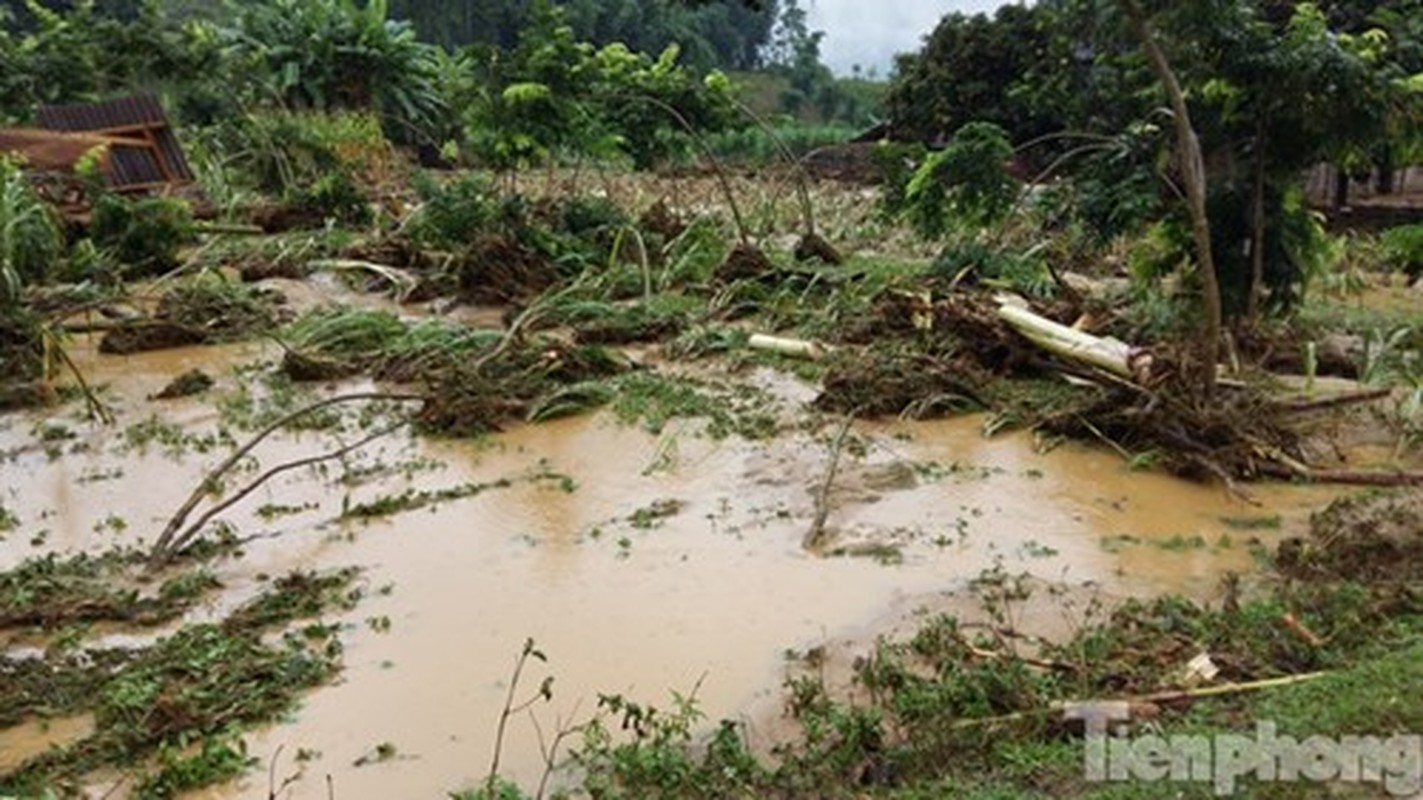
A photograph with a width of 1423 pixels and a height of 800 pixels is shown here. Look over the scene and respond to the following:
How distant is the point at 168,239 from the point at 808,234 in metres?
6.29

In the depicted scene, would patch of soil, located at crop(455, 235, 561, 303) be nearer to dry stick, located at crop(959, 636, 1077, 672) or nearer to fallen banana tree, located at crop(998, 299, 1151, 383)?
fallen banana tree, located at crop(998, 299, 1151, 383)

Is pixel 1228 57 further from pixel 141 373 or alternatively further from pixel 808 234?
pixel 141 373

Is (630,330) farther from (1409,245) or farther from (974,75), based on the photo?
(974,75)

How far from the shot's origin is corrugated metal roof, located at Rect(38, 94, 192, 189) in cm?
1468

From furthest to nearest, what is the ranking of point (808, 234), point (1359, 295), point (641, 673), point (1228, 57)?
point (808, 234)
point (1359, 295)
point (1228, 57)
point (641, 673)

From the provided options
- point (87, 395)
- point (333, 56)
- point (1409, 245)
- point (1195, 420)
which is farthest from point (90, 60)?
point (1409, 245)

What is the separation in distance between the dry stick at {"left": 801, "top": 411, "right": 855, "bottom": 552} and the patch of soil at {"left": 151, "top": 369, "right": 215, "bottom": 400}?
428cm

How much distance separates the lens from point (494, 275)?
1081cm

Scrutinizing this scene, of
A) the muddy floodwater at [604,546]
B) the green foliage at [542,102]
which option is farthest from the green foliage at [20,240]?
the green foliage at [542,102]

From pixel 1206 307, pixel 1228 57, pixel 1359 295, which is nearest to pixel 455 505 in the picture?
pixel 1206 307

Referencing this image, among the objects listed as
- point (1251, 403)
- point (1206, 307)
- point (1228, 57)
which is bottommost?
point (1251, 403)

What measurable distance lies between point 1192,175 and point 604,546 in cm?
361

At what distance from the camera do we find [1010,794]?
10.5 ft

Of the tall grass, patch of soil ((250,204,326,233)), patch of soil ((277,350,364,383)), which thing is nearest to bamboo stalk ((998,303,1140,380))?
patch of soil ((277,350,364,383))
